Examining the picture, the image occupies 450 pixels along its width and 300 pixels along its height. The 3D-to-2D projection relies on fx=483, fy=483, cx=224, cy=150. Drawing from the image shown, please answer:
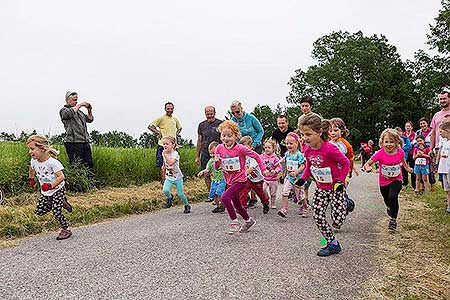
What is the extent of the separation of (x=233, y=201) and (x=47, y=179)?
2.57 metres

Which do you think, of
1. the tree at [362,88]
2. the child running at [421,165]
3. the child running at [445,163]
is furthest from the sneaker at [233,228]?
the tree at [362,88]

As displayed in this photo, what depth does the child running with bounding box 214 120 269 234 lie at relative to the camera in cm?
665

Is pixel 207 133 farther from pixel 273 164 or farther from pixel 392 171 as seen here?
pixel 392 171

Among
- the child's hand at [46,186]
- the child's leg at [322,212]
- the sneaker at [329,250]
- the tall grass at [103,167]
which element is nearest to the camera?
the sneaker at [329,250]

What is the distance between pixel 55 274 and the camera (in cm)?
462

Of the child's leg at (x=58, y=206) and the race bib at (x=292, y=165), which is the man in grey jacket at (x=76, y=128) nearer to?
the child's leg at (x=58, y=206)

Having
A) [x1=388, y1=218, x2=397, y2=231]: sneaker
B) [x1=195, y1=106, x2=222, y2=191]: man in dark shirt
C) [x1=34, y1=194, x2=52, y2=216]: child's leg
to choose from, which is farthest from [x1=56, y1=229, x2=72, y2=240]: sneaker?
[x1=388, y1=218, x2=397, y2=231]: sneaker

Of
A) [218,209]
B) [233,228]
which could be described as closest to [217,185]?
[218,209]

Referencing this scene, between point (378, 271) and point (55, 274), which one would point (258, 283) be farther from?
point (55, 274)

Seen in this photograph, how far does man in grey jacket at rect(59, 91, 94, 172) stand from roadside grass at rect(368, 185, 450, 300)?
5.97m

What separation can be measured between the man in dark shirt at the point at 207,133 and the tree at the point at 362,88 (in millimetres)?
38144

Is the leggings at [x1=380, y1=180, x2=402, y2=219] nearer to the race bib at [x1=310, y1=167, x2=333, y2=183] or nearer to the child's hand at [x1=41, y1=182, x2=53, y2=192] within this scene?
the race bib at [x1=310, y1=167, x2=333, y2=183]

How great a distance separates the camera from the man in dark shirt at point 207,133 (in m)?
9.94

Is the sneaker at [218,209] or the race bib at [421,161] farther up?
the race bib at [421,161]
